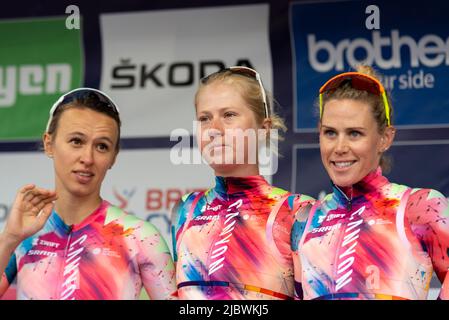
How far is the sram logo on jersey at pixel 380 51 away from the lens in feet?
16.0

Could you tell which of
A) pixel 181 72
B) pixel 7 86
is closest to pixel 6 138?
pixel 7 86

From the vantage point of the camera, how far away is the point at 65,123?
459 centimetres

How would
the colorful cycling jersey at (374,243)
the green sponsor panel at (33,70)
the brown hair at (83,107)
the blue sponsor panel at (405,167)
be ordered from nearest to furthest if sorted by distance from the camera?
the colorful cycling jersey at (374,243) → the brown hair at (83,107) → the blue sponsor panel at (405,167) → the green sponsor panel at (33,70)

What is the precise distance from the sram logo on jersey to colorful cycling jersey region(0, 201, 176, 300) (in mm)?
1254

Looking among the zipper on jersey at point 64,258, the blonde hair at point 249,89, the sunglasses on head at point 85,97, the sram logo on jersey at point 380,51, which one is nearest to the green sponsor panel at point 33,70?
the sunglasses on head at point 85,97

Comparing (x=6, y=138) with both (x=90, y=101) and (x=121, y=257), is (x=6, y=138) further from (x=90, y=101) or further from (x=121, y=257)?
(x=121, y=257)

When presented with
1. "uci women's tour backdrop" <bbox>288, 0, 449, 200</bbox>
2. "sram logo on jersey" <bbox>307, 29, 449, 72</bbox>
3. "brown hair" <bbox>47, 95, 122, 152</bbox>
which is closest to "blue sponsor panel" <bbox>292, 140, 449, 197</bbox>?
"uci women's tour backdrop" <bbox>288, 0, 449, 200</bbox>

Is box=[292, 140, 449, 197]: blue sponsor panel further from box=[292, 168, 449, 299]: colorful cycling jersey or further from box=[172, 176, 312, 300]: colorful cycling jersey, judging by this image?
box=[292, 168, 449, 299]: colorful cycling jersey

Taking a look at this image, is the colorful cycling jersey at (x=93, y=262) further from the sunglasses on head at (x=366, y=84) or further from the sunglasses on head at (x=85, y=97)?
the sunglasses on head at (x=366, y=84)

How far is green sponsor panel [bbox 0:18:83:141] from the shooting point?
5.33m

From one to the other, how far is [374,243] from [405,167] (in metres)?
0.98

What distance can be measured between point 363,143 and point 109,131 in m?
1.22

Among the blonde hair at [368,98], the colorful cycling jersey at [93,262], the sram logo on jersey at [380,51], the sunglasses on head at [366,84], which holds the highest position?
the sram logo on jersey at [380,51]
